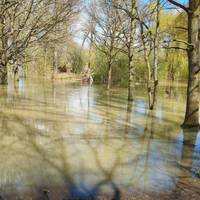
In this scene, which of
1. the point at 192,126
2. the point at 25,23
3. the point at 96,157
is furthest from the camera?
the point at 192,126

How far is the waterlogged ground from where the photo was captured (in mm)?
5664

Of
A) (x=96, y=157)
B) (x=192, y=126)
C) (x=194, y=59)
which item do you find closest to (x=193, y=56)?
(x=194, y=59)

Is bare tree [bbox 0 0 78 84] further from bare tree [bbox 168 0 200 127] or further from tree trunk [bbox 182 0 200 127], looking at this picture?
tree trunk [bbox 182 0 200 127]

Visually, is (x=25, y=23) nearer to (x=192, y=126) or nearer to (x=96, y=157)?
(x=96, y=157)

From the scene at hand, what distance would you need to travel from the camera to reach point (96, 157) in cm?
768

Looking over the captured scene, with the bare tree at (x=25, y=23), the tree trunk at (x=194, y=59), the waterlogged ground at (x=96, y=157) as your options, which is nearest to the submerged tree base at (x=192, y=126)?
the tree trunk at (x=194, y=59)

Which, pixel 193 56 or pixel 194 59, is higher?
pixel 193 56

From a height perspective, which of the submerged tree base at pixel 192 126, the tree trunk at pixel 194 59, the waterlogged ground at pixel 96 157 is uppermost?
the tree trunk at pixel 194 59

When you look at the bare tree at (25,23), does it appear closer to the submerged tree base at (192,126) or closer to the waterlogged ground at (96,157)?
the waterlogged ground at (96,157)

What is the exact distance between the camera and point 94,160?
24.4ft

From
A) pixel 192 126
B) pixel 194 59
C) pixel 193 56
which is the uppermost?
pixel 193 56

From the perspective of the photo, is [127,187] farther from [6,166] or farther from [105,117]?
[105,117]

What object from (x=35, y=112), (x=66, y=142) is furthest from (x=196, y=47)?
(x=35, y=112)

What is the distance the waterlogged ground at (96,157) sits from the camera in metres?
5.66
